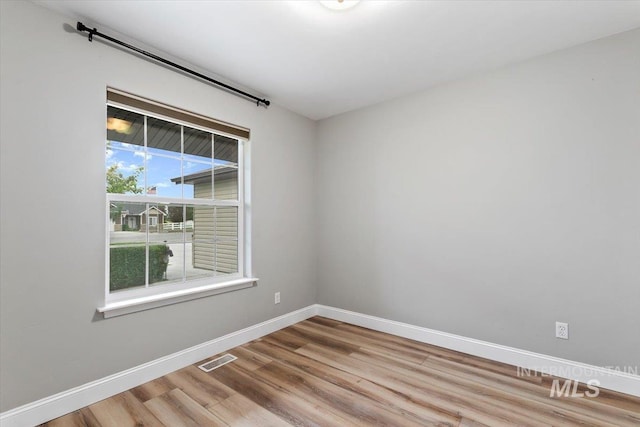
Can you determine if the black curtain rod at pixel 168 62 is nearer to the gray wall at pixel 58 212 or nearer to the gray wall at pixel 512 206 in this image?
the gray wall at pixel 58 212

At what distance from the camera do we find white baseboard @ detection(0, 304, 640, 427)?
5.90 feet

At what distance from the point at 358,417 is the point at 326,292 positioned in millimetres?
1958

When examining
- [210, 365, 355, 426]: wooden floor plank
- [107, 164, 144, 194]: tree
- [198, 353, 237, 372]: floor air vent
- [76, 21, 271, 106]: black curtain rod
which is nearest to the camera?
[210, 365, 355, 426]: wooden floor plank

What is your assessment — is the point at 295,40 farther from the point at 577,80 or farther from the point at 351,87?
the point at 577,80

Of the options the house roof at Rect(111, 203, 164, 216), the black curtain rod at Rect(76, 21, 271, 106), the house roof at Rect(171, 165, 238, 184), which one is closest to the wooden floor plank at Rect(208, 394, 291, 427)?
the house roof at Rect(111, 203, 164, 216)

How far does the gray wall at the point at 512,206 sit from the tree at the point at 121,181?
85.3 inches

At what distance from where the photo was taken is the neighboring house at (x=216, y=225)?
277cm

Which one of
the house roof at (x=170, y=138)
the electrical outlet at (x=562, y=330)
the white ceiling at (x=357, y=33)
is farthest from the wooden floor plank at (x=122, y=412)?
the electrical outlet at (x=562, y=330)

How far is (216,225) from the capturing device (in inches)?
115

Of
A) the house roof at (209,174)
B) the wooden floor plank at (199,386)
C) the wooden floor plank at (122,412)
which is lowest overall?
the wooden floor plank at (199,386)

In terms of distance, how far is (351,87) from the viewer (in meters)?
2.97

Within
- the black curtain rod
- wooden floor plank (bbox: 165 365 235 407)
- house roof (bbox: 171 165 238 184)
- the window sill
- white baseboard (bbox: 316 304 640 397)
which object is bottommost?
wooden floor plank (bbox: 165 365 235 407)

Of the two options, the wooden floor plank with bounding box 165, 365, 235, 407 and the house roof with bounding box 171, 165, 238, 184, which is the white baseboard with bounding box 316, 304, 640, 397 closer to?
the wooden floor plank with bounding box 165, 365, 235, 407

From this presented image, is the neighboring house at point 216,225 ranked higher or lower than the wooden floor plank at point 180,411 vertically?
higher
